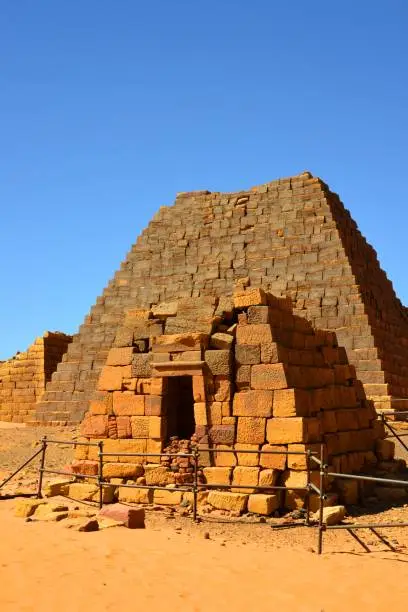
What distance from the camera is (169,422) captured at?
12.3 metres

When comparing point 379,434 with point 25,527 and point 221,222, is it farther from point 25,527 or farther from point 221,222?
point 221,222

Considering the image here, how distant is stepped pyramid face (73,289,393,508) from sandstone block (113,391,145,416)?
2cm

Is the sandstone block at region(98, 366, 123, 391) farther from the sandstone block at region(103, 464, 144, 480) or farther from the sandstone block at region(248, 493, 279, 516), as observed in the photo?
the sandstone block at region(248, 493, 279, 516)

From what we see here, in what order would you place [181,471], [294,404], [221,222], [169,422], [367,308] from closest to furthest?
[294,404] < [181,471] < [169,422] < [367,308] < [221,222]

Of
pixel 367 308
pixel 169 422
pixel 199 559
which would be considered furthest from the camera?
pixel 367 308

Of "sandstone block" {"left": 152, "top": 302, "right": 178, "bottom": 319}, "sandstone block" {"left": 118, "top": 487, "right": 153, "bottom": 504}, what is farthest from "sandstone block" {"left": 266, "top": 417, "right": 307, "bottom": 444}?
"sandstone block" {"left": 152, "top": 302, "right": 178, "bottom": 319}

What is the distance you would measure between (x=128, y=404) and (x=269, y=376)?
282 cm

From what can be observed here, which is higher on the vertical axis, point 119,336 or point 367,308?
point 367,308

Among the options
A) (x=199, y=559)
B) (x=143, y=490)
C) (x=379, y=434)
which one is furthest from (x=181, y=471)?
(x=379, y=434)

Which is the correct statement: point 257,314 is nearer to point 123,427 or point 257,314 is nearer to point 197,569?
point 123,427

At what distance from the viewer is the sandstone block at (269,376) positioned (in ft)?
35.6

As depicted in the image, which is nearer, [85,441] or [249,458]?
[249,458]

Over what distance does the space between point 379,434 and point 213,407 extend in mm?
4689

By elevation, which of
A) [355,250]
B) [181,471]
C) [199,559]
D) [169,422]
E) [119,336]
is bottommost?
[199,559]
